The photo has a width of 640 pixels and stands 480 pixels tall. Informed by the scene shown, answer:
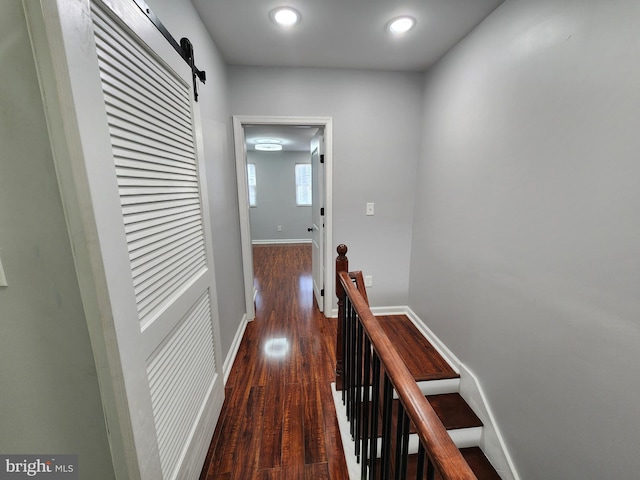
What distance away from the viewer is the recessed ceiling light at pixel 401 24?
60.5 inches

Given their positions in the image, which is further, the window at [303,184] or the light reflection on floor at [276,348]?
the window at [303,184]

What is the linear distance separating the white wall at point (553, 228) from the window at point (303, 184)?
4451 millimetres

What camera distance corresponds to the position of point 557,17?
1.07 metres

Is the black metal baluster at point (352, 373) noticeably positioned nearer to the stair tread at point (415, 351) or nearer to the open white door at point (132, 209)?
the stair tread at point (415, 351)

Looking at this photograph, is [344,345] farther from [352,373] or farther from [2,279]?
[2,279]

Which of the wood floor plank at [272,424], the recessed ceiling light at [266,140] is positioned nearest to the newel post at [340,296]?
the wood floor plank at [272,424]

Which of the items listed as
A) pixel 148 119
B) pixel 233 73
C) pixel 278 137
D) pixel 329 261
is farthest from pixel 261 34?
pixel 278 137

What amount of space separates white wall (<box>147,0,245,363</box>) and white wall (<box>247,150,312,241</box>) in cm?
374

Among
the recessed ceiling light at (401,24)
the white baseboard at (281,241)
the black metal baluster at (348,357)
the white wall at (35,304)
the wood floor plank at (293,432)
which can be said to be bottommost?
the wood floor plank at (293,432)

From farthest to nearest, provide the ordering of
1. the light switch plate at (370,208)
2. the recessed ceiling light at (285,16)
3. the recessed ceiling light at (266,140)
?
the recessed ceiling light at (266,140) → the light switch plate at (370,208) → the recessed ceiling light at (285,16)

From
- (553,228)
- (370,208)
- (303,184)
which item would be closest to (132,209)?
(553,228)

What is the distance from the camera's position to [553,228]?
1.11 meters

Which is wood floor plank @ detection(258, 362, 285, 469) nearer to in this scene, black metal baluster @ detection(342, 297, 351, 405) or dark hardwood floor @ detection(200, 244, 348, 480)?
dark hardwood floor @ detection(200, 244, 348, 480)

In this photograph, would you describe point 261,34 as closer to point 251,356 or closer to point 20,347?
point 20,347
